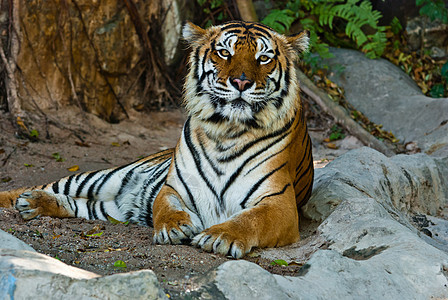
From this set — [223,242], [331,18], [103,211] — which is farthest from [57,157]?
[331,18]

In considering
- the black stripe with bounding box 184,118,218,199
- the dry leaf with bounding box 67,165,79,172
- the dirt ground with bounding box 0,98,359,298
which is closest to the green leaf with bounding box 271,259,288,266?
the dirt ground with bounding box 0,98,359,298

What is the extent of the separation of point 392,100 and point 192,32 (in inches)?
217

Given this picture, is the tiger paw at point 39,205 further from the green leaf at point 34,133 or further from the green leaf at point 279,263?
the green leaf at point 34,133

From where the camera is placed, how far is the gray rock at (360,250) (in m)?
2.07

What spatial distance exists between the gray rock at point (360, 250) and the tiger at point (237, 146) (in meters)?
0.32

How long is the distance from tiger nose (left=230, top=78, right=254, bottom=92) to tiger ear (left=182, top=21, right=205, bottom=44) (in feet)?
2.09

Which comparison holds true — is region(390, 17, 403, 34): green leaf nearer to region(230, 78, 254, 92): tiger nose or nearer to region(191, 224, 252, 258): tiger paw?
region(230, 78, 254, 92): tiger nose

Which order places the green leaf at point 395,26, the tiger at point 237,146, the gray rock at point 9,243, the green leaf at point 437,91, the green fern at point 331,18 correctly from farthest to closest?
the green leaf at point 395,26 → the green leaf at point 437,91 → the green fern at point 331,18 → the tiger at point 237,146 → the gray rock at point 9,243

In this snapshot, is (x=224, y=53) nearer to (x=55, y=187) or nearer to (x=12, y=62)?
(x=55, y=187)

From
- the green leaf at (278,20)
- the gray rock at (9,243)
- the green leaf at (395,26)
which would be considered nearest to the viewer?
the gray rock at (9,243)

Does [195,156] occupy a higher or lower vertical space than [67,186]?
higher

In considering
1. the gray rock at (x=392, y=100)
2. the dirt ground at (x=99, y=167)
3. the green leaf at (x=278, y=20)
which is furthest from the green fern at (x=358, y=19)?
the dirt ground at (x=99, y=167)

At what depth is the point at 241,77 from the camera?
343 cm

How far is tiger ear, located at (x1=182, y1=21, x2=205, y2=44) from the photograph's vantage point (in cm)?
389
